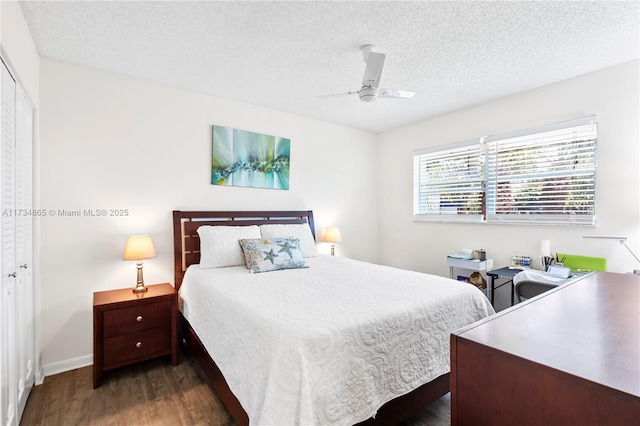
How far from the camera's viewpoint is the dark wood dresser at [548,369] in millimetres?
678

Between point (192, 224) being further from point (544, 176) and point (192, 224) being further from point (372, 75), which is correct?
point (544, 176)

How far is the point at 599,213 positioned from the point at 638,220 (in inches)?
Answer: 10.0

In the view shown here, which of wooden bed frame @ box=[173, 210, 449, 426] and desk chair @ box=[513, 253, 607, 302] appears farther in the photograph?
desk chair @ box=[513, 253, 607, 302]

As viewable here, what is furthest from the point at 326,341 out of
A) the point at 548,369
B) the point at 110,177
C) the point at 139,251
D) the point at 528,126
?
the point at 528,126

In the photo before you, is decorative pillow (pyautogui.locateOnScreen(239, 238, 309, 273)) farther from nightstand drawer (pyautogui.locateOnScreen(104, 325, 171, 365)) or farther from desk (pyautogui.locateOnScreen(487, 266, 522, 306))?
desk (pyautogui.locateOnScreen(487, 266, 522, 306))

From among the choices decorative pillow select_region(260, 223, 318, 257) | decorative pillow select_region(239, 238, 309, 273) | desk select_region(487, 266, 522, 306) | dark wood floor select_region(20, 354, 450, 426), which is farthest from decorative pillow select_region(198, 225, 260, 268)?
desk select_region(487, 266, 522, 306)

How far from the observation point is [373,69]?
2.26 m

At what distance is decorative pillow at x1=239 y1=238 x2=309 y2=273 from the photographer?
272 centimetres

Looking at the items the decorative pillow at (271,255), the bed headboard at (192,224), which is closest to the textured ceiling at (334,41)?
the bed headboard at (192,224)

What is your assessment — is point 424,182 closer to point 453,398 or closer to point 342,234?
point 342,234

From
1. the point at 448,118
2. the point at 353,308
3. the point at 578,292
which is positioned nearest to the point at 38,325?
the point at 353,308

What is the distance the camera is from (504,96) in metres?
3.31

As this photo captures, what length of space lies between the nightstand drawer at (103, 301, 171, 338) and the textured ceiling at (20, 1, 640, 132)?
2.01 meters

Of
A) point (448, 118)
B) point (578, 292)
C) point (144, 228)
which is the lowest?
point (578, 292)
